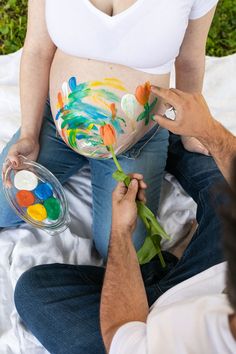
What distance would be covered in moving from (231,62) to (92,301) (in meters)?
0.93

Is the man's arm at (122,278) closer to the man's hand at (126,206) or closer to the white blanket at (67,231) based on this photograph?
the man's hand at (126,206)

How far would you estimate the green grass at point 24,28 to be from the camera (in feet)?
5.79

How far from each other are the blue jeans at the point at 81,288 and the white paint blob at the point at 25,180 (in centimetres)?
19

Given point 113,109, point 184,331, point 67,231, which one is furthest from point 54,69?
point 184,331

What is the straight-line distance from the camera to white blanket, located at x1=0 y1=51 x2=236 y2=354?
113cm

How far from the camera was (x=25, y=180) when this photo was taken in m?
1.17

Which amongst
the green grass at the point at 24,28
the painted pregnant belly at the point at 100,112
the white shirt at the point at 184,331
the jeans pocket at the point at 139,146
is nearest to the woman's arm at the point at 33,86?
the painted pregnant belly at the point at 100,112

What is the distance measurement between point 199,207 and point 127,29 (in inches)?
17.9

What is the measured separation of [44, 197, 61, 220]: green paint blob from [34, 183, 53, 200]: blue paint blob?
11mm

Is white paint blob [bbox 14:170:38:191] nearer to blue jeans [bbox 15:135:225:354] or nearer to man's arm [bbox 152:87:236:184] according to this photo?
blue jeans [bbox 15:135:225:354]

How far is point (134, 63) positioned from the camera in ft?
3.37

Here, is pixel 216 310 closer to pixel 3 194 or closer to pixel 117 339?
pixel 117 339

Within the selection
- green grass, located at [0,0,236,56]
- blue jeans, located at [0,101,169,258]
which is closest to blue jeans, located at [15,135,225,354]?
blue jeans, located at [0,101,169,258]

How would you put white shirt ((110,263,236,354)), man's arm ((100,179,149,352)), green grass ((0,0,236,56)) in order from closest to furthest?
white shirt ((110,263,236,354))
man's arm ((100,179,149,352))
green grass ((0,0,236,56))
